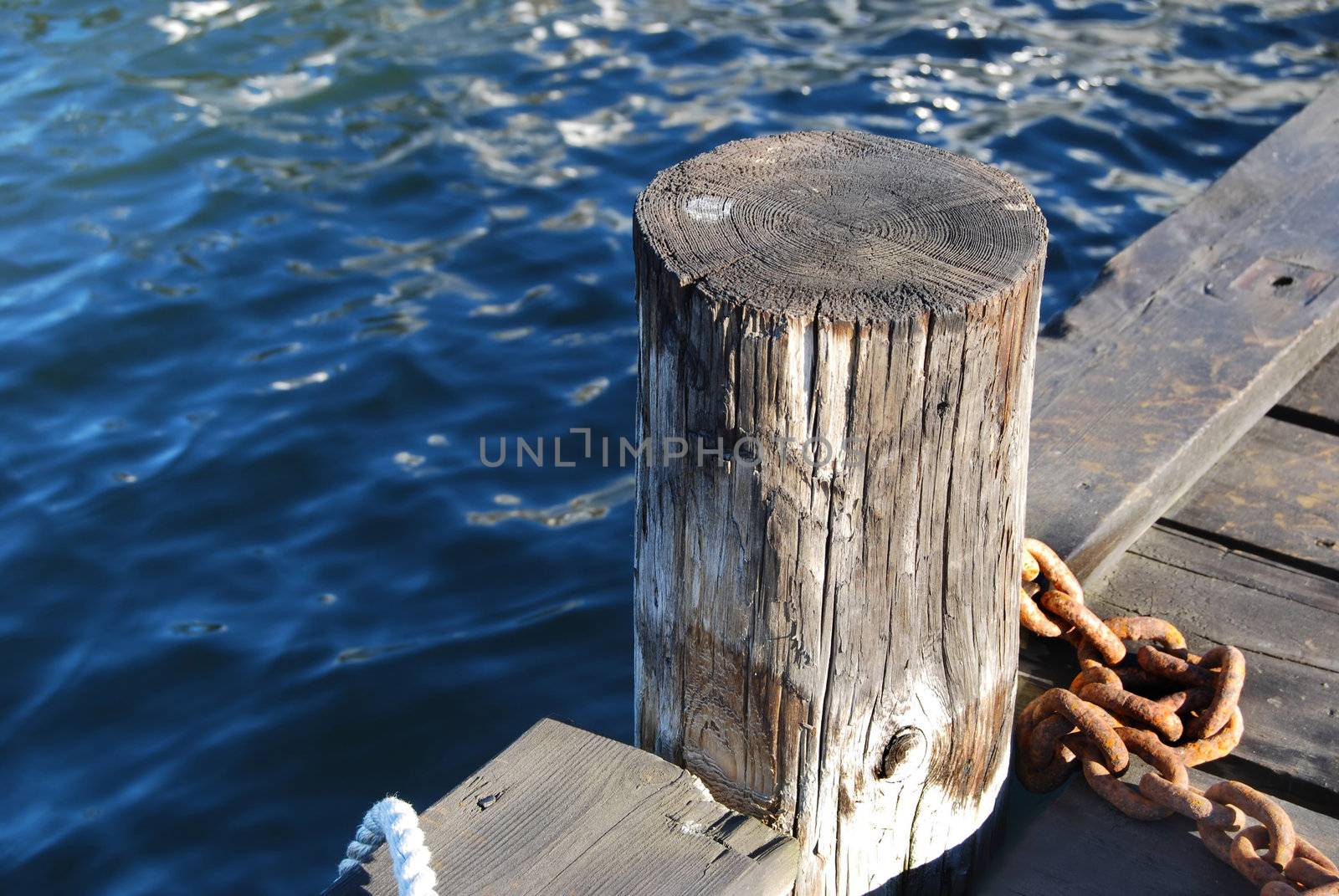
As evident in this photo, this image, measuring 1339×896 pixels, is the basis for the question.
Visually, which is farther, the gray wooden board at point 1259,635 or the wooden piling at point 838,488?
the gray wooden board at point 1259,635

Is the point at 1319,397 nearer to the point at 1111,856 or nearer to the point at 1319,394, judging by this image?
the point at 1319,394

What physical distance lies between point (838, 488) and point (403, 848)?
0.78m

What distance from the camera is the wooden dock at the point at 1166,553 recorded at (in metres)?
1.98

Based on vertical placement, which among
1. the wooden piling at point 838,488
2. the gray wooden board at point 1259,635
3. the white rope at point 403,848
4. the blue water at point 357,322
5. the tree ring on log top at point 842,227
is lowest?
the blue water at point 357,322

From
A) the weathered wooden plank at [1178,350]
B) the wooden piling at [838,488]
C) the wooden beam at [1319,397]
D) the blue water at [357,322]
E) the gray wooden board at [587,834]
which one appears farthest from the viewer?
the blue water at [357,322]

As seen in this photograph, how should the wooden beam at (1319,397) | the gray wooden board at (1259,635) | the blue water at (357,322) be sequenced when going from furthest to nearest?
the blue water at (357,322) < the wooden beam at (1319,397) < the gray wooden board at (1259,635)

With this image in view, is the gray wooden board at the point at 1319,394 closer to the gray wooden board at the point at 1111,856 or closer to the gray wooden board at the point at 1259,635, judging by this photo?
the gray wooden board at the point at 1259,635

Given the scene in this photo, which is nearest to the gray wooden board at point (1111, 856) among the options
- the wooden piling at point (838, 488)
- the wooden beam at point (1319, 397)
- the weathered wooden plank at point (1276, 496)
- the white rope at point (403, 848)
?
the wooden piling at point (838, 488)

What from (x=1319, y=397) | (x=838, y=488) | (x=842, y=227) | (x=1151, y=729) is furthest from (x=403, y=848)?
(x=1319, y=397)

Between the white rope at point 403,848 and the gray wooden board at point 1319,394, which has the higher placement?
the white rope at point 403,848

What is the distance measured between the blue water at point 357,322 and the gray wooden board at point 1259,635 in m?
1.57

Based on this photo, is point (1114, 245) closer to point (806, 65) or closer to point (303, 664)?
point (806, 65)

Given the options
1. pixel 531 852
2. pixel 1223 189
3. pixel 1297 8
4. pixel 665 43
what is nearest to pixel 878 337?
pixel 531 852

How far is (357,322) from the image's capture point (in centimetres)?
554
